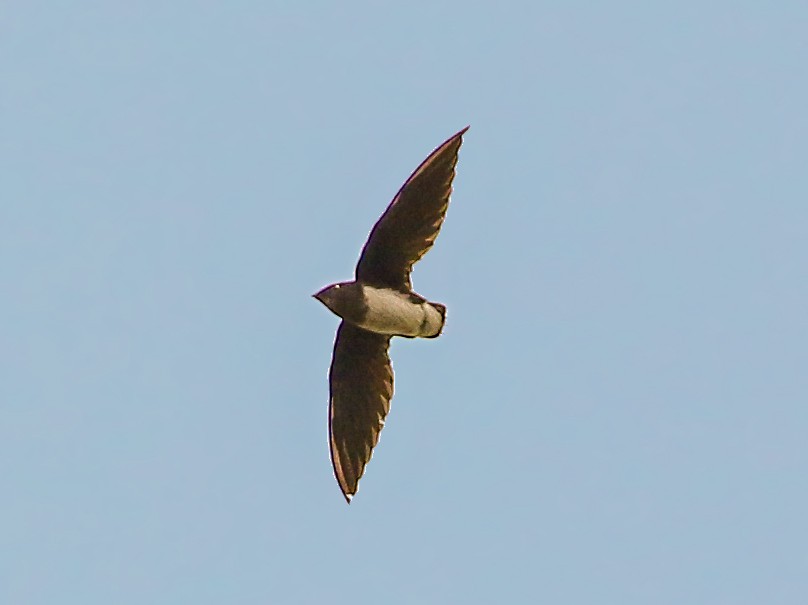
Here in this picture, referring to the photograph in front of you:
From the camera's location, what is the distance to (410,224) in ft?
44.3

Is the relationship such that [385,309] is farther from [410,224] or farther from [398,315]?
[410,224]

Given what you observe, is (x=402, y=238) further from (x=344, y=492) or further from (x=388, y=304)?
(x=344, y=492)

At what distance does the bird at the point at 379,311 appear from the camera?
13391 millimetres

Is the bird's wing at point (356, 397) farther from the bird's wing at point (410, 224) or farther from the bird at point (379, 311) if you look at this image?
the bird's wing at point (410, 224)

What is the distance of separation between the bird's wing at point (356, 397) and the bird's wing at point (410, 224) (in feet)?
1.72

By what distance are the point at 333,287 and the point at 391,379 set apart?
1.07 meters

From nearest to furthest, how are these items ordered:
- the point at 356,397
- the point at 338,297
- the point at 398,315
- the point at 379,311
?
the point at 338,297 → the point at 379,311 → the point at 398,315 → the point at 356,397

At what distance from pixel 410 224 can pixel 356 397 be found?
1438 mm

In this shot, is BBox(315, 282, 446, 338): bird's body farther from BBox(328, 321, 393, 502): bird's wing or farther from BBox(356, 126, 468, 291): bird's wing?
BBox(328, 321, 393, 502): bird's wing

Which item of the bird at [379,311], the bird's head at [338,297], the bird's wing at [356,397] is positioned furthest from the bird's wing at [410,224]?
the bird's wing at [356,397]

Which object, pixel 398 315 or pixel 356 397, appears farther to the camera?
pixel 356 397

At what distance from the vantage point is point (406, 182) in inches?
527

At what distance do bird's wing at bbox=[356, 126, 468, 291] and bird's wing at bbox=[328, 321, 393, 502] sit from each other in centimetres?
52

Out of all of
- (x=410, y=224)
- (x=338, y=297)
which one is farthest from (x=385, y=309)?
(x=410, y=224)
